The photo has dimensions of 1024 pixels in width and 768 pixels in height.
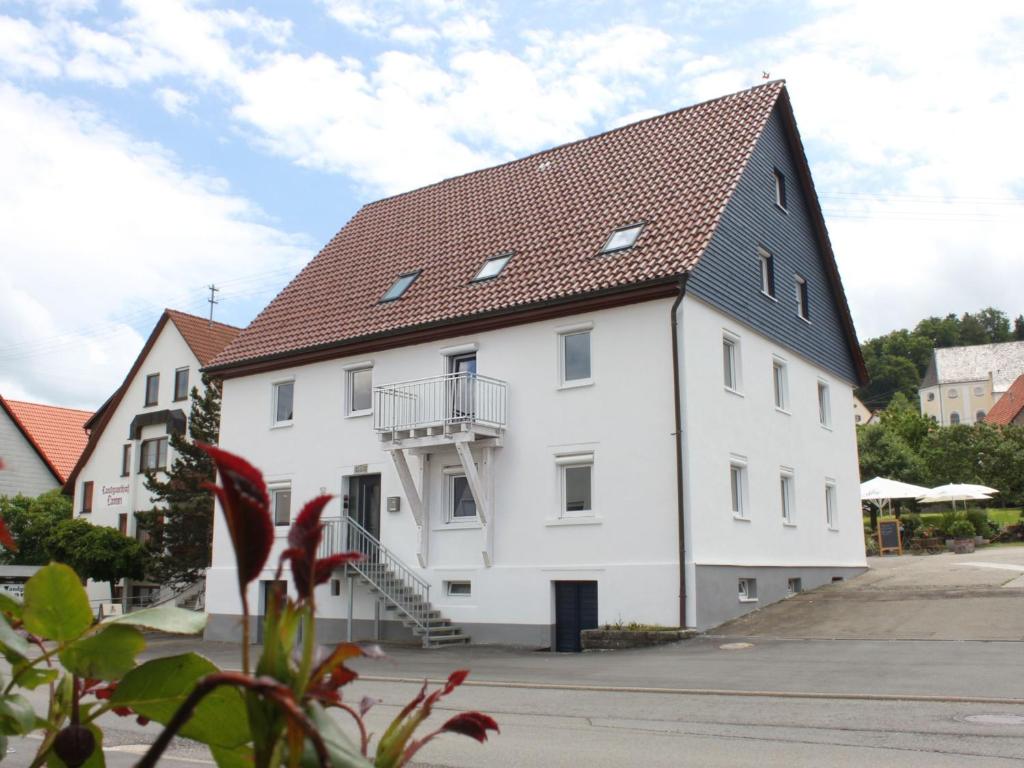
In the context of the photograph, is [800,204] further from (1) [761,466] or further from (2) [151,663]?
(2) [151,663]

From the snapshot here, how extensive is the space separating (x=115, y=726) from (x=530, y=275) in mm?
14947

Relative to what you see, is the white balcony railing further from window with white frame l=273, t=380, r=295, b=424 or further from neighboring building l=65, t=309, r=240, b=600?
neighboring building l=65, t=309, r=240, b=600

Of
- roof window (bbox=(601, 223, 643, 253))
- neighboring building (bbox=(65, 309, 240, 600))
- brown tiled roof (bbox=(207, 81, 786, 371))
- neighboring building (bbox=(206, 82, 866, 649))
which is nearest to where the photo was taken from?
neighboring building (bbox=(206, 82, 866, 649))

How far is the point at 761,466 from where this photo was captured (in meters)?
23.6

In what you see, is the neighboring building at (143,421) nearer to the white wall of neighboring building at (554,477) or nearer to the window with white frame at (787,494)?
the white wall of neighboring building at (554,477)

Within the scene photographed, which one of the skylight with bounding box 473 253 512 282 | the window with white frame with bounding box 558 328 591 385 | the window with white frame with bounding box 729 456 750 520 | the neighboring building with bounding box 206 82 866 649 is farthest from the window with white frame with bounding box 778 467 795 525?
the skylight with bounding box 473 253 512 282

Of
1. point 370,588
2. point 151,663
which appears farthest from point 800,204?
point 151,663

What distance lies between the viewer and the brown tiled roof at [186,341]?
128 ft

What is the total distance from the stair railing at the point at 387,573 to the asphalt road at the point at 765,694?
1187mm

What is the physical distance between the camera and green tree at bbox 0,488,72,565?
1451 inches

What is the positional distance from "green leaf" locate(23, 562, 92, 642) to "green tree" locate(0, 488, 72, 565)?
1409 inches

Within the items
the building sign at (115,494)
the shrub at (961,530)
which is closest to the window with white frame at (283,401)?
the building sign at (115,494)

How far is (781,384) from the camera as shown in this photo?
2573 cm

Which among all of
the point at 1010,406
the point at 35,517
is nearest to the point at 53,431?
the point at 35,517
